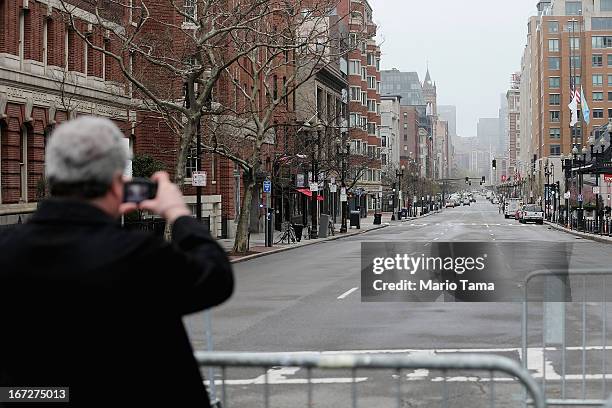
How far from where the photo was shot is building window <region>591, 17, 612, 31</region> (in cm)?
14175

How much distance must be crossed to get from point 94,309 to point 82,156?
55 cm

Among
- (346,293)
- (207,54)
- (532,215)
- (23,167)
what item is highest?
(207,54)

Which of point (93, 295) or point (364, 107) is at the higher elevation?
point (364, 107)

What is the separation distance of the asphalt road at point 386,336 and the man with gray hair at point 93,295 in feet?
5.75

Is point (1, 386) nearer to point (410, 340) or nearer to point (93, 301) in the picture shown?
point (93, 301)

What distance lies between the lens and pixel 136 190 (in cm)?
360

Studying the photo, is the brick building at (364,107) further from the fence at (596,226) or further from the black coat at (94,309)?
the black coat at (94,309)

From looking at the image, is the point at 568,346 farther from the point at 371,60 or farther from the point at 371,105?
the point at 371,60

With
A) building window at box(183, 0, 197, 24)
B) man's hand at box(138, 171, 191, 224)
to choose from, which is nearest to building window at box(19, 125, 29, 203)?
building window at box(183, 0, 197, 24)

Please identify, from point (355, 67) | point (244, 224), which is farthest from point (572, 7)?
point (244, 224)

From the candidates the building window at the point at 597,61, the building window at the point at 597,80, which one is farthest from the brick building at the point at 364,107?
the building window at the point at 597,61

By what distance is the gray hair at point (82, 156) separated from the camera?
325 cm

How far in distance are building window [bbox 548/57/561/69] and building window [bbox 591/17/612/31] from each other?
7.30 metres

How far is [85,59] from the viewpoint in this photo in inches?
1447
